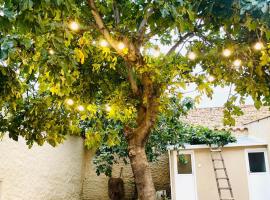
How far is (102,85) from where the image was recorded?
5.13m

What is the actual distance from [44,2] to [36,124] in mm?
2579

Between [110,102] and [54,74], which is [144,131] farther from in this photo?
[54,74]

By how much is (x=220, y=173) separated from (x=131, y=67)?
9.03 m

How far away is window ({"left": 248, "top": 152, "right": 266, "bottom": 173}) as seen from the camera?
39.9ft

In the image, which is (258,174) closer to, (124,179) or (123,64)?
(124,179)

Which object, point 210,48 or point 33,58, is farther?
point 210,48

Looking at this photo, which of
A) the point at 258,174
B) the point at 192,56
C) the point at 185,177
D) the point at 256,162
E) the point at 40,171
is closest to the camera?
the point at 192,56

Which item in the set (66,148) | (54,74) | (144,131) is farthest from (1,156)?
(54,74)

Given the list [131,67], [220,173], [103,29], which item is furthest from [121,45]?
[220,173]

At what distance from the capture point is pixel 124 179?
1476cm

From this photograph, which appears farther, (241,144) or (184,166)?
(184,166)

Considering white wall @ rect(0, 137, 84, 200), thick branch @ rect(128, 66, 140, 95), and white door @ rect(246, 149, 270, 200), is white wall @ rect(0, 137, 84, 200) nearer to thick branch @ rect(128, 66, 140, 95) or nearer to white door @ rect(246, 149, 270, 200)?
thick branch @ rect(128, 66, 140, 95)

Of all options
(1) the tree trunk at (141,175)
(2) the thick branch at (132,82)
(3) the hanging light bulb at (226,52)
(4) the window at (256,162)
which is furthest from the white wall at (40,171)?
(4) the window at (256,162)

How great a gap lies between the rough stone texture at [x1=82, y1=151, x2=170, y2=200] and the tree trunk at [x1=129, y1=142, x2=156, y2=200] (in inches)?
406
